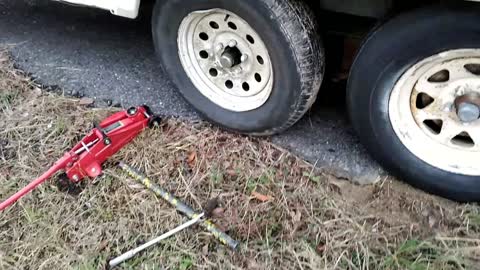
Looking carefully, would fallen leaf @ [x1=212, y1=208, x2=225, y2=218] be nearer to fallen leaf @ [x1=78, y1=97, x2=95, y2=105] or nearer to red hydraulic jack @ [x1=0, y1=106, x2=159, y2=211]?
red hydraulic jack @ [x1=0, y1=106, x2=159, y2=211]

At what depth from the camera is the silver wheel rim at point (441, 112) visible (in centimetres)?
248

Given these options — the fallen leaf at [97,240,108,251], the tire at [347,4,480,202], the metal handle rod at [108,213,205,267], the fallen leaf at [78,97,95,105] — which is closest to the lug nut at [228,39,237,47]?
the tire at [347,4,480,202]

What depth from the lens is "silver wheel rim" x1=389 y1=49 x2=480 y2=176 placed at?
8.15ft

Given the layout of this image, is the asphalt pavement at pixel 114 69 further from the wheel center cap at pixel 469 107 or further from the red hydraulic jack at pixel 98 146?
the wheel center cap at pixel 469 107

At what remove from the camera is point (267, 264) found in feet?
8.33

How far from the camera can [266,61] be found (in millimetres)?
2811

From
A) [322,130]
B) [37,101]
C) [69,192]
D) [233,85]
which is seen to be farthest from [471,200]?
[37,101]

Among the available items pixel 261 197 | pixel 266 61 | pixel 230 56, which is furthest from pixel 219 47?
pixel 261 197

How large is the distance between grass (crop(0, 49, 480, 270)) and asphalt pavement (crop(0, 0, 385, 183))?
0.43ft

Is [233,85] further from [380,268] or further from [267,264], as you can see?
[380,268]

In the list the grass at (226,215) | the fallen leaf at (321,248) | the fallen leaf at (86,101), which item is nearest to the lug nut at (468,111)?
the grass at (226,215)

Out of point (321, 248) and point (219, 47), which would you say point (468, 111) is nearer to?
point (321, 248)

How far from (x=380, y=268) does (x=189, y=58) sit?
1.32 m

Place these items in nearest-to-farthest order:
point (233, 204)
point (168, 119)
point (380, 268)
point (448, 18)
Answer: point (448, 18), point (380, 268), point (233, 204), point (168, 119)
